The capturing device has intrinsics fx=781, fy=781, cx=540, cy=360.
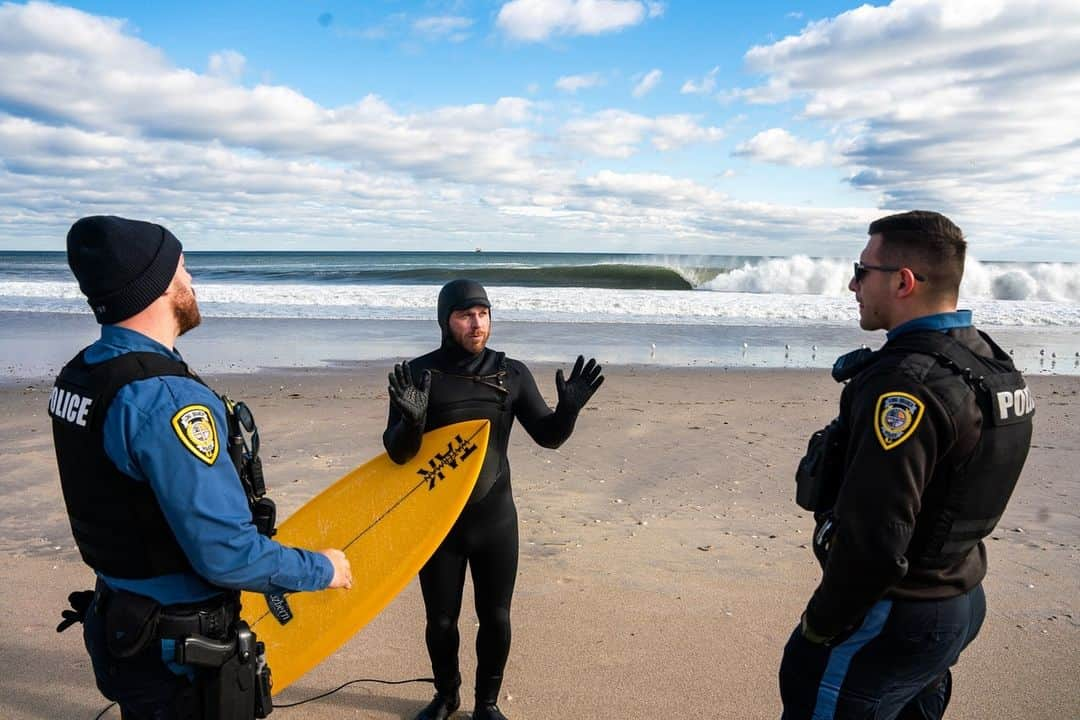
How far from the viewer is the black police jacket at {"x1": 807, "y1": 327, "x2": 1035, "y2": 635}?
199 centimetres

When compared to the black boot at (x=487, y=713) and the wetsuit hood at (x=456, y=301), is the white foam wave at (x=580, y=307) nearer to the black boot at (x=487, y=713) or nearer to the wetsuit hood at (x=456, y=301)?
the wetsuit hood at (x=456, y=301)

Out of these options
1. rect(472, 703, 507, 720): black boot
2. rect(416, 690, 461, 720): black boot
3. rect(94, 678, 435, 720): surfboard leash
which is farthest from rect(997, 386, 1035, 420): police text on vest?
rect(94, 678, 435, 720): surfboard leash

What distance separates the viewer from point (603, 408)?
9914 millimetres

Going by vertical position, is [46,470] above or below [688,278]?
below

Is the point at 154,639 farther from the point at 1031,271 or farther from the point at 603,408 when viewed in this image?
the point at 1031,271

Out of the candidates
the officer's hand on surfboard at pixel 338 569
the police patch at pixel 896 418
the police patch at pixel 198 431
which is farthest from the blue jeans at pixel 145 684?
the police patch at pixel 896 418

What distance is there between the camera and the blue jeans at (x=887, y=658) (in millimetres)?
2143

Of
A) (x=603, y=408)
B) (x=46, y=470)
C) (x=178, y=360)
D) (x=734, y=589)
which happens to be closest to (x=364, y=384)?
(x=603, y=408)

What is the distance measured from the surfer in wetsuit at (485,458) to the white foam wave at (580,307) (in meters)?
17.3

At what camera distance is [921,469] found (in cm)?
199

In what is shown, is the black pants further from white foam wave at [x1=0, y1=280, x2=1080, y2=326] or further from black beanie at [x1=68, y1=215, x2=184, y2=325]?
white foam wave at [x1=0, y1=280, x2=1080, y2=326]

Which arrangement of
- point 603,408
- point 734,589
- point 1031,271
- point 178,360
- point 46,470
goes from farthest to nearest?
point 1031,271 → point 603,408 → point 46,470 → point 734,589 → point 178,360

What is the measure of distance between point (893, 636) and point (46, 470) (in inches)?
292

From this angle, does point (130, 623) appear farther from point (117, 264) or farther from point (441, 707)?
point (441, 707)
